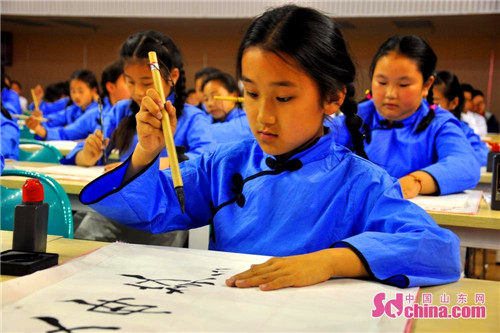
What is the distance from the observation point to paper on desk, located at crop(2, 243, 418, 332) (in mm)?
736

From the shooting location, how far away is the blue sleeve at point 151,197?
1.21 meters

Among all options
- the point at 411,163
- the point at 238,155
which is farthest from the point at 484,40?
the point at 238,155

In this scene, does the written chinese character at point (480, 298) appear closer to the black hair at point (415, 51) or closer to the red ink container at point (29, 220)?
the red ink container at point (29, 220)

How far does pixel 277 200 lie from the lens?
122cm

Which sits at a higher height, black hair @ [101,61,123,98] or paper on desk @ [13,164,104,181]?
black hair @ [101,61,123,98]

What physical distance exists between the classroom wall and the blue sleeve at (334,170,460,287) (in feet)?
27.9

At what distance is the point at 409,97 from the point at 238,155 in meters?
1.30

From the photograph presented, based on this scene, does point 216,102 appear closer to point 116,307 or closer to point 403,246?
point 403,246

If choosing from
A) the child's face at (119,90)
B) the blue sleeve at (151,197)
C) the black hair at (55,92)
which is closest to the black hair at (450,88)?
the child's face at (119,90)

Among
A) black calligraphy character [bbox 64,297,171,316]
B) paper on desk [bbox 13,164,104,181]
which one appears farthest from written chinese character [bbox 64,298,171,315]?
paper on desk [bbox 13,164,104,181]

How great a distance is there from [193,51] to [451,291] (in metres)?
11.4

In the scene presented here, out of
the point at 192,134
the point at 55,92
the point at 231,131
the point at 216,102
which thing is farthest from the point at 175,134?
the point at 55,92

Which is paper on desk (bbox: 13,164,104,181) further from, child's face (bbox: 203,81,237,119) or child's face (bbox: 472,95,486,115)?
child's face (bbox: 472,95,486,115)

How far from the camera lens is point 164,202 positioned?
128cm
